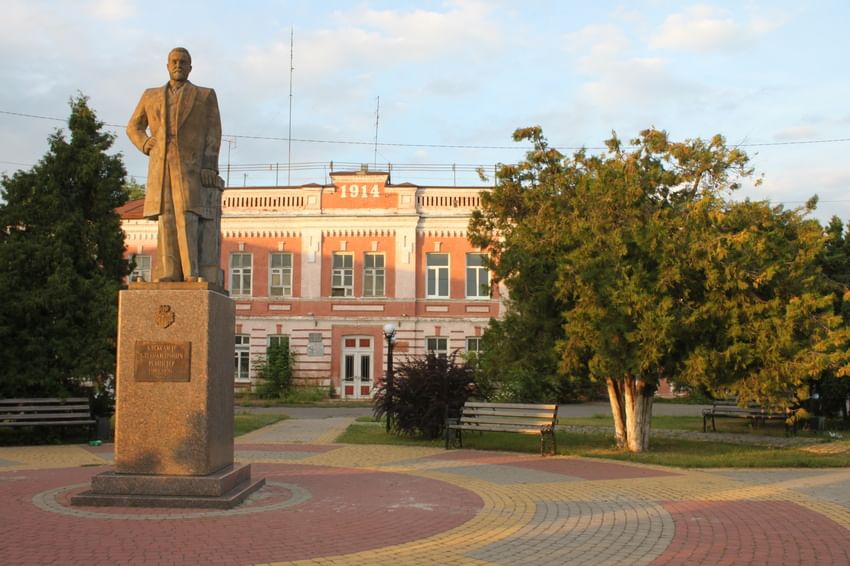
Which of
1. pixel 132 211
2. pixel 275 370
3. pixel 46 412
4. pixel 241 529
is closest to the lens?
pixel 241 529

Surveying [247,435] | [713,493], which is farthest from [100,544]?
[247,435]

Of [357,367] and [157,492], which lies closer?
[157,492]

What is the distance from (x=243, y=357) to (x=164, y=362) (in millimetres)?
29333

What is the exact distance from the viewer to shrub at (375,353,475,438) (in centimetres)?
1675

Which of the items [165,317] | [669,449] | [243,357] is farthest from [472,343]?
[165,317]

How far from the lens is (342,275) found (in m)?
37.5

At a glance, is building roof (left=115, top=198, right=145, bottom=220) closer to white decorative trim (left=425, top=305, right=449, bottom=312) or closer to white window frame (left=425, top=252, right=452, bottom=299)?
white window frame (left=425, top=252, right=452, bottom=299)

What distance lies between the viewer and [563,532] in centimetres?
764

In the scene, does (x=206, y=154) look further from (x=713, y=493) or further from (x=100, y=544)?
(x=713, y=493)

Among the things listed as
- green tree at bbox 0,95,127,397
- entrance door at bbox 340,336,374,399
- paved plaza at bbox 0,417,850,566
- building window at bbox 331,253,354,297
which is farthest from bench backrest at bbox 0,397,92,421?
building window at bbox 331,253,354,297

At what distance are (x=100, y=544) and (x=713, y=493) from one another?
6923mm

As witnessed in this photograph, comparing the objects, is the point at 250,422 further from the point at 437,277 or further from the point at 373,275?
the point at 437,277

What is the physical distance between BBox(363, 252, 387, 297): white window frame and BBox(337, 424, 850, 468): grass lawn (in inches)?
695

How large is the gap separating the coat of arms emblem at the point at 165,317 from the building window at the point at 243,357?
94.9 ft
